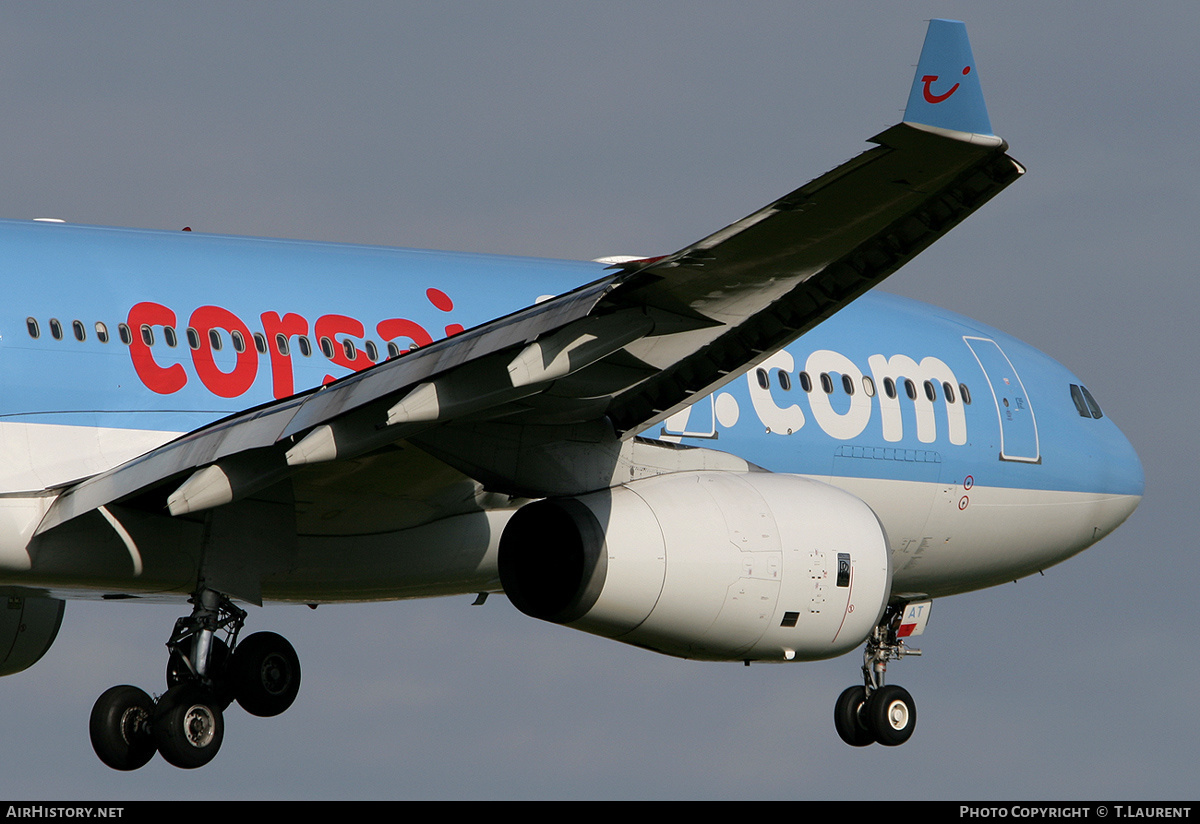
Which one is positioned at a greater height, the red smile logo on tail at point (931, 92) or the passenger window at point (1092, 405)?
the passenger window at point (1092, 405)

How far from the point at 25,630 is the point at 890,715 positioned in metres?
7.70

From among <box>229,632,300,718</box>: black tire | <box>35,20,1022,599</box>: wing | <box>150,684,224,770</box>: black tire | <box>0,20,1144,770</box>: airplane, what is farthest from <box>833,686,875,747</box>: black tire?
<box>150,684,224,770</box>: black tire

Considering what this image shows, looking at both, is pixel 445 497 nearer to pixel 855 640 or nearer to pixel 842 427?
pixel 855 640

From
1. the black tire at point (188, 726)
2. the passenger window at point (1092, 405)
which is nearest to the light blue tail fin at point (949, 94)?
the black tire at point (188, 726)

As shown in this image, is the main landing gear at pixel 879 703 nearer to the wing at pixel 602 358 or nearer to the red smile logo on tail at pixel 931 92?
the wing at pixel 602 358

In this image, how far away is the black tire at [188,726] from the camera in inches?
476

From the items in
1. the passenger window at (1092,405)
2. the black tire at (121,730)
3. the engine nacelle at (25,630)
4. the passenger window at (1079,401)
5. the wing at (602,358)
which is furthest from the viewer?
the passenger window at (1092,405)

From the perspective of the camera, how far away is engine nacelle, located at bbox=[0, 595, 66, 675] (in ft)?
52.7

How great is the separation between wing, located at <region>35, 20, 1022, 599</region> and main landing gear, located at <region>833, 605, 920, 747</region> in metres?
5.95

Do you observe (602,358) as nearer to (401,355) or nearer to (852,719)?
(401,355)

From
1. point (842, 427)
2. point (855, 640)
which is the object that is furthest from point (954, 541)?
point (855, 640)

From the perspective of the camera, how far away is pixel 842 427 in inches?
629

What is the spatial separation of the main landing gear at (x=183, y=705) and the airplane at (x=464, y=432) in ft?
0.07

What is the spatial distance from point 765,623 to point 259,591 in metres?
3.34
